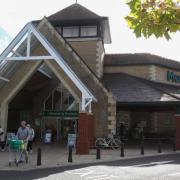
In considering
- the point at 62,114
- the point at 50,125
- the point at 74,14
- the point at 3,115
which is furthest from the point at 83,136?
the point at 74,14

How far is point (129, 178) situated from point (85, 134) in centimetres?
1014

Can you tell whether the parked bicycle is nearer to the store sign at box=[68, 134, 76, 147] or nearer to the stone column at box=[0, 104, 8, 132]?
the store sign at box=[68, 134, 76, 147]

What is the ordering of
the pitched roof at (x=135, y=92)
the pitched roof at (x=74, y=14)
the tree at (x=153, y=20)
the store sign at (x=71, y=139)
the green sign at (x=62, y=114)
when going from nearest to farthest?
the tree at (x=153, y=20) < the store sign at (x=71, y=139) < the pitched roof at (x=135, y=92) < the green sign at (x=62, y=114) < the pitched roof at (x=74, y=14)

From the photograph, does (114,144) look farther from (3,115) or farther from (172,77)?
(172,77)

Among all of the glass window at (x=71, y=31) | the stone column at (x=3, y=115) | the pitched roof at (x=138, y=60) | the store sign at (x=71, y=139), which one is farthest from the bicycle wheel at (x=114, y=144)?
the pitched roof at (x=138, y=60)

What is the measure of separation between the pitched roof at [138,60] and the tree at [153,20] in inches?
1294

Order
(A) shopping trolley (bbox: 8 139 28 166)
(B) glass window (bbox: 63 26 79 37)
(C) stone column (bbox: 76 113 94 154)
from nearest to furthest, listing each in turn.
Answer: (A) shopping trolley (bbox: 8 139 28 166)
(C) stone column (bbox: 76 113 94 154)
(B) glass window (bbox: 63 26 79 37)

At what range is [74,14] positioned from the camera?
3400 cm

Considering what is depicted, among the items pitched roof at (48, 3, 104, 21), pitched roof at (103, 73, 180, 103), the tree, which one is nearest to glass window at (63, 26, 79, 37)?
pitched roof at (48, 3, 104, 21)

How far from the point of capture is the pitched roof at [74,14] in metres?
32.8

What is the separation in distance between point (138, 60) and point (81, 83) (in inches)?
634

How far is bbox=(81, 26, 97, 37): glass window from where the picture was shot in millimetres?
32675

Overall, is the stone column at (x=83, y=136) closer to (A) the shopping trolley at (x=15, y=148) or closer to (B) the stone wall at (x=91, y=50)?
(A) the shopping trolley at (x=15, y=148)

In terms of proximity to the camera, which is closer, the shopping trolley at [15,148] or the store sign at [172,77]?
the shopping trolley at [15,148]
